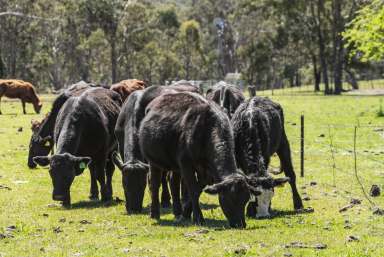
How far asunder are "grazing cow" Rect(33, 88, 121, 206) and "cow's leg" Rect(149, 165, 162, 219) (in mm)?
1932

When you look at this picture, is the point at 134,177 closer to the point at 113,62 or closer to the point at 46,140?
the point at 46,140

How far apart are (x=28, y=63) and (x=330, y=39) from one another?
3721 centimetres

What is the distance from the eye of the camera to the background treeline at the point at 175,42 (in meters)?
68.3

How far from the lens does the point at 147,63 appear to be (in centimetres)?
9156

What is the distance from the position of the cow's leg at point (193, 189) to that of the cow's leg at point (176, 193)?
0.94 m

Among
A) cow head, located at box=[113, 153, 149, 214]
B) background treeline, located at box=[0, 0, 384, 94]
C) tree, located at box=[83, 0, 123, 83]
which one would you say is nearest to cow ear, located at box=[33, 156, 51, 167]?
cow head, located at box=[113, 153, 149, 214]

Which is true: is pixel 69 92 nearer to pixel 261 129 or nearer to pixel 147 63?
pixel 261 129

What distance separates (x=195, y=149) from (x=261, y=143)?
1.83 m

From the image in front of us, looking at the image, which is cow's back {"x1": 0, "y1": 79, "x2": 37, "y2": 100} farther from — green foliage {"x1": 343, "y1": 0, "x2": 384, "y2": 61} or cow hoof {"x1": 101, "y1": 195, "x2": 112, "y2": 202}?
cow hoof {"x1": 101, "y1": 195, "x2": 112, "y2": 202}

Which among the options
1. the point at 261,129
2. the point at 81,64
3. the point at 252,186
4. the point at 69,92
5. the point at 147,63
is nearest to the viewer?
the point at 252,186

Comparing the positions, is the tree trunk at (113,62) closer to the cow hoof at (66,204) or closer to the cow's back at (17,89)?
the cow's back at (17,89)

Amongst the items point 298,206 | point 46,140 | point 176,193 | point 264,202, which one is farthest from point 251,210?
point 46,140

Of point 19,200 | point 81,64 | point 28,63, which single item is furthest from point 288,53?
point 19,200

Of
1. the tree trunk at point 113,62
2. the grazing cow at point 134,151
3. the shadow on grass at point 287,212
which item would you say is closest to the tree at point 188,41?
the tree trunk at point 113,62
